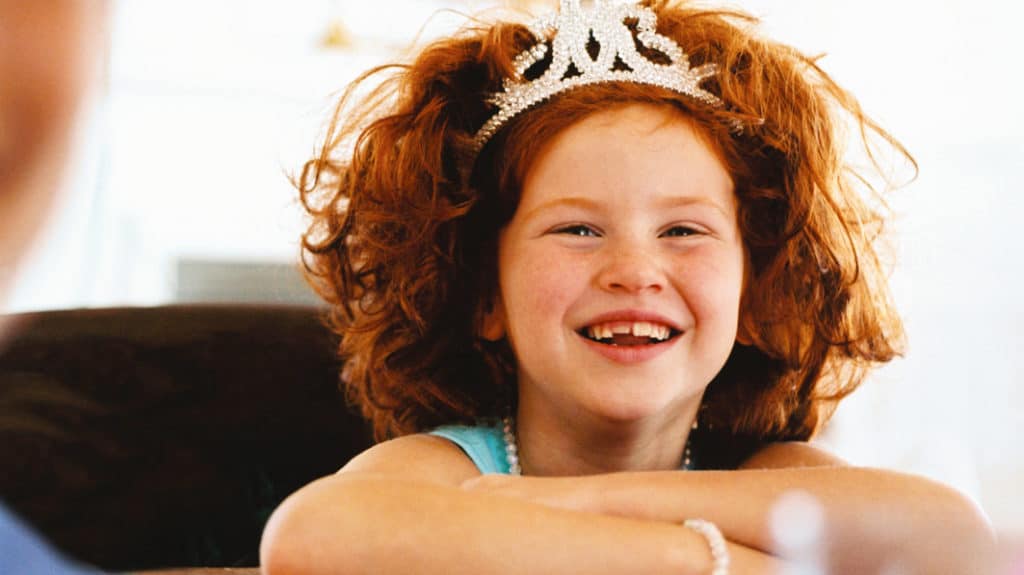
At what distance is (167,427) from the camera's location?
908 millimetres

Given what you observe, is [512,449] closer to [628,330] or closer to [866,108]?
[628,330]

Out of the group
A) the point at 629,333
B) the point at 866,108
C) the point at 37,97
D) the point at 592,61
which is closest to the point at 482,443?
the point at 629,333

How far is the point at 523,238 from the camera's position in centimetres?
79

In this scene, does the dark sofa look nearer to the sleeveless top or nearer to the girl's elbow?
the sleeveless top

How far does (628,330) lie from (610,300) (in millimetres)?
28

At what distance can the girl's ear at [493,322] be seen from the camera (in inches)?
34.6

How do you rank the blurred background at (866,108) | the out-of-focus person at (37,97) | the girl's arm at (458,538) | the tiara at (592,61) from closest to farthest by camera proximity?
the out-of-focus person at (37,97)
the girl's arm at (458,538)
the tiara at (592,61)
the blurred background at (866,108)

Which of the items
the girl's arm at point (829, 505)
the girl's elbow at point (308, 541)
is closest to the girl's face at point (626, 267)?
the girl's arm at point (829, 505)

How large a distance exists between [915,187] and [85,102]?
1.88 meters

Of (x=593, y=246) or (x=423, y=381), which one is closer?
(x=593, y=246)

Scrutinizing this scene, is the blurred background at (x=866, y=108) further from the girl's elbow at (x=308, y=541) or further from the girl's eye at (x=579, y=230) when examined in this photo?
the girl's elbow at (x=308, y=541)

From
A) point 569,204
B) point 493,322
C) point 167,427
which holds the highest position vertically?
point 569,204

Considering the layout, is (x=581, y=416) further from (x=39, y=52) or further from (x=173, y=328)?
(x=39, y=52)

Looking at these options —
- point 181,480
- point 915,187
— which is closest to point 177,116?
point 915,187
